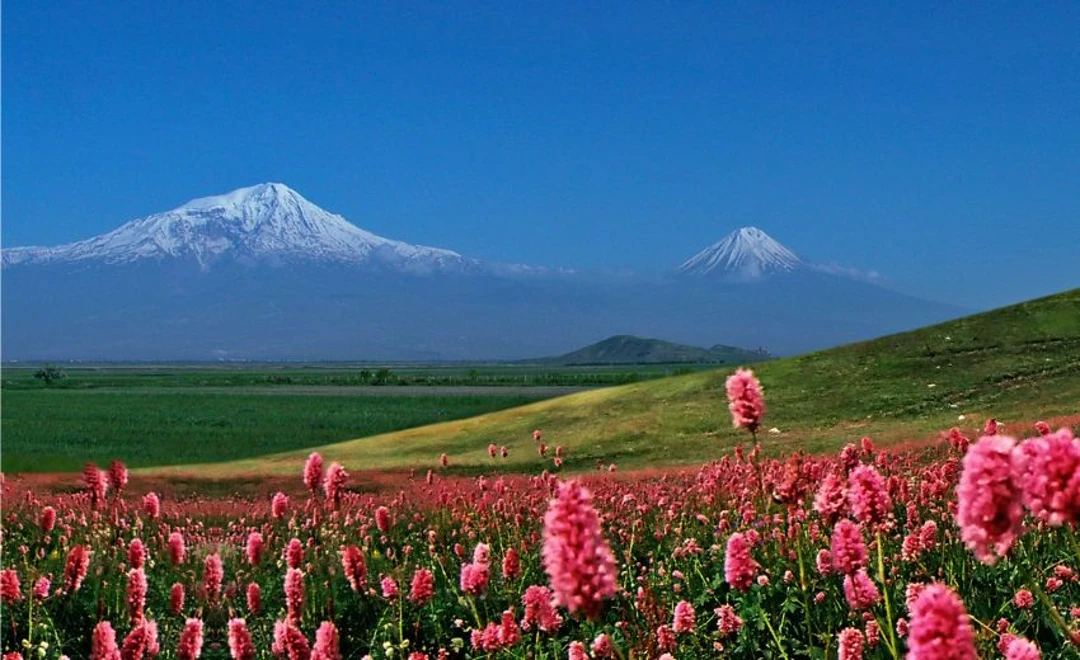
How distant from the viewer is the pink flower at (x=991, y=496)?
7.84ft

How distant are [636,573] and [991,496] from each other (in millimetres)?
5466

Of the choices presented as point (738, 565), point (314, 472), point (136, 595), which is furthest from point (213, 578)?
point (738, 565)

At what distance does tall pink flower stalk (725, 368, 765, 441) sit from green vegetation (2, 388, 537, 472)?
72.8 feet

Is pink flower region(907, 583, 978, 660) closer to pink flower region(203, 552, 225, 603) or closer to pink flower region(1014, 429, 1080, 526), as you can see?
pink flower region(1014, 429, 1080, 526)

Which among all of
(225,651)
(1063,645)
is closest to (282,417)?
(225,651)

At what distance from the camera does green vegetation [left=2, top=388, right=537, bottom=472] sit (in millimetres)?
28797

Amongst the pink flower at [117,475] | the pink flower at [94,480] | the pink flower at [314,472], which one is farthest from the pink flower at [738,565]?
the pink flower at [94,480]

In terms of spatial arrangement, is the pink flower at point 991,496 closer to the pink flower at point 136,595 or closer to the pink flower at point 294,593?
the pink flower at point 294,593

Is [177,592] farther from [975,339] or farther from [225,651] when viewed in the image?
[975,339]

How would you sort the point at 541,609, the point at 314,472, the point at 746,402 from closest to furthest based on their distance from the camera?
the point at 746,402 → the point at 541,609 → the point at 314,472

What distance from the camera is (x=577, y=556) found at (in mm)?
2498

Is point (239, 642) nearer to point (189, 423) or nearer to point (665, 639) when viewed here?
point (665, 639)

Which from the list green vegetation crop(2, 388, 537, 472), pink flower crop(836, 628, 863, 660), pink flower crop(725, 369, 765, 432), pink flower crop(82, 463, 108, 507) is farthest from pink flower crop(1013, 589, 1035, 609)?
green vegetation crop(2, 388, 537, 472)

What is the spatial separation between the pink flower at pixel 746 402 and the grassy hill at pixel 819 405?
13.8 m
